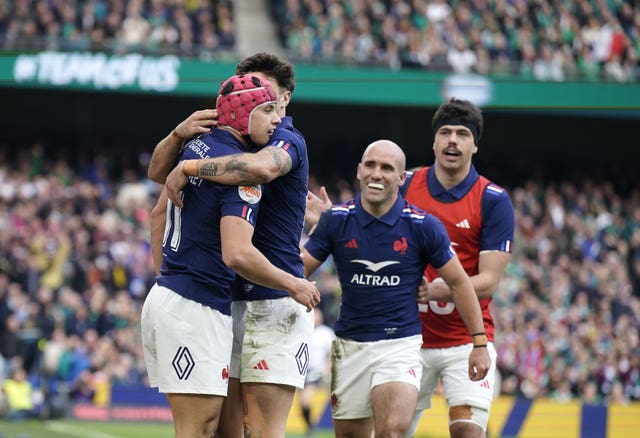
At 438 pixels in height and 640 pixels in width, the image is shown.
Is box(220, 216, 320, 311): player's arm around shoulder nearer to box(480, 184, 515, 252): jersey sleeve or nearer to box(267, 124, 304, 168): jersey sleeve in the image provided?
box(267, 124, 304, 168): jersey sleeve

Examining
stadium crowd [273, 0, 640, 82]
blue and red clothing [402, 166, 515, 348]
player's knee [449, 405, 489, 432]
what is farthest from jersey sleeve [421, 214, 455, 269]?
stadium crowd [273, 0, 640, 82]

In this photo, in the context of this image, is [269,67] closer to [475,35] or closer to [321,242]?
[321,242]

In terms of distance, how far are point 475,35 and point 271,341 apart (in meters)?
21.8

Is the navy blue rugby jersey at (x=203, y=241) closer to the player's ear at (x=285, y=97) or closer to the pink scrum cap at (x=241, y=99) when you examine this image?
the pink scrum cap at (x=241, y=99)

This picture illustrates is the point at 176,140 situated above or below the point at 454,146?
below

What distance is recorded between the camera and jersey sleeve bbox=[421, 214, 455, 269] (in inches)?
291

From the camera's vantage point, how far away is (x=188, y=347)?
6.21 meters

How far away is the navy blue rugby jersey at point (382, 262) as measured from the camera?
24.7 feet

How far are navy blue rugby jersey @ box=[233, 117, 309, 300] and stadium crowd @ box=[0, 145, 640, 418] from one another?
1250cm

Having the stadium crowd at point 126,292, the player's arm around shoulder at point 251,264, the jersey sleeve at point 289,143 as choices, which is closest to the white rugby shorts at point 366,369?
the player's arm around shoulder at point 251,264

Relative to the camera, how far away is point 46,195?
Answer: 22516 millimetres

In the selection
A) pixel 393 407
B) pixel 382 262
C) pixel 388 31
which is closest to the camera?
pixel 393 407

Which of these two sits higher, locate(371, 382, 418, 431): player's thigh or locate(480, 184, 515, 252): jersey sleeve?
locate(480, 184, 515, 252): jersey sleeve

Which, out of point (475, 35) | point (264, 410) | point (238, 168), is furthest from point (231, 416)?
point (475, 35)
